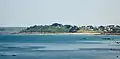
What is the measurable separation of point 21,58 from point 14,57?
1741 mm

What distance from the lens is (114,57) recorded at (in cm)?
6519

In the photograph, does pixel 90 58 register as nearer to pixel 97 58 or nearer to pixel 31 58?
pixel 97 58

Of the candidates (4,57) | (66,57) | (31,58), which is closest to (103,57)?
(66,57)

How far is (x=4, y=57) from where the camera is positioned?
65.8m

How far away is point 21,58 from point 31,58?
56.6 inches

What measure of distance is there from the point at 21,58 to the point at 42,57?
3407mm

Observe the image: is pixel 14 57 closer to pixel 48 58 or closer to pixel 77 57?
pixel 48 58

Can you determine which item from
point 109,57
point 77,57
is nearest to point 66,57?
point 77,57

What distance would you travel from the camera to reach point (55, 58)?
6462 cm

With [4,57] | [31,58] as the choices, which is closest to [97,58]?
[31,58]

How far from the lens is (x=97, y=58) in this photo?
208ft

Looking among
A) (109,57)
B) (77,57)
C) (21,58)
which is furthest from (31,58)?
(109,57)

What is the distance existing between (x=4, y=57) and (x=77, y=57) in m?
10.8

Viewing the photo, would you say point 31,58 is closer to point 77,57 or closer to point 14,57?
point 14,57
